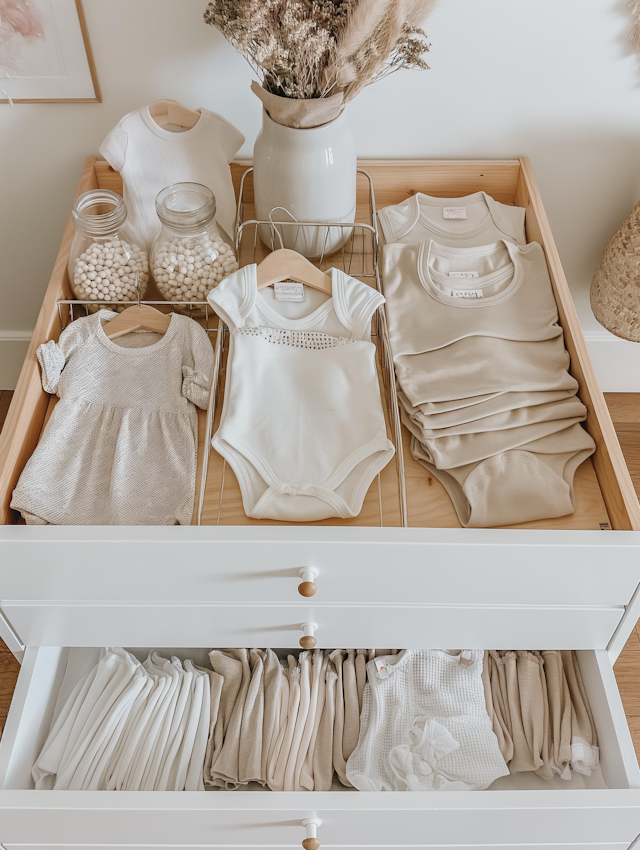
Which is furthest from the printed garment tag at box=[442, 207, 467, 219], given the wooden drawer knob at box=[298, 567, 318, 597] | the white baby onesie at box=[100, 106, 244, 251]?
the wooden drawer knob at box=[298, 567, 318, 597]

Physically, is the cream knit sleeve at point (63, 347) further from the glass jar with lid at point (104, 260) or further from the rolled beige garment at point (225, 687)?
the rolled beige garment at point (225, 687)

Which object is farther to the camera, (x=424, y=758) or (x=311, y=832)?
(x=424, y=758)

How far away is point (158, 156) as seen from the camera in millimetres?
1232

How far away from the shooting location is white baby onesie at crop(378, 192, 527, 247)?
1.26 metres

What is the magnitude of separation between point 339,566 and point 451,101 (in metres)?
0.91

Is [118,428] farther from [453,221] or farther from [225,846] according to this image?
[453,221]

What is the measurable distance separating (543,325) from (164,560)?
67 centimetres

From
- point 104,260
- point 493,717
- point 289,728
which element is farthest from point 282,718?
point 104,260

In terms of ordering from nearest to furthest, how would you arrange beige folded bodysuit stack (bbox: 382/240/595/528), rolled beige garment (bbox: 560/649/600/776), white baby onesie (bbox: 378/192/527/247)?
beige folded bodysuit stack (bbox: 382/240/595/528)
rolled beige garment (bbox: 560/649/600/776)
white baby onesie (bbox: 378/192/527/247)

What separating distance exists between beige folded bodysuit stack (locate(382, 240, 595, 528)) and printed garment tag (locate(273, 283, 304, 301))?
5.8 inches

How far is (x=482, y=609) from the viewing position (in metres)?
0.99

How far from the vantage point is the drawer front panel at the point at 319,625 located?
3.24 ft

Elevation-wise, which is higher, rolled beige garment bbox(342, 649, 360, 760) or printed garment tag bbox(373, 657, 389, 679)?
printed garment tag bbox(373, 657, 389, 679)

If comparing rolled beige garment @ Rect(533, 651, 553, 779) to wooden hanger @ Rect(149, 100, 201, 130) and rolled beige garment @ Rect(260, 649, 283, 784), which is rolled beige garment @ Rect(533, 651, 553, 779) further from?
wooden hanger @ Rect(149, 100, 201, 130)
